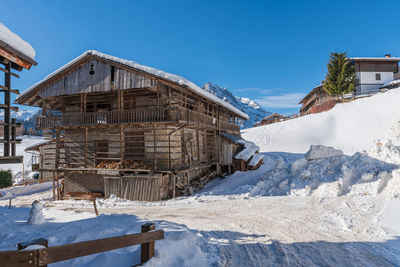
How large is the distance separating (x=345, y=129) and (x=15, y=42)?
35.3m

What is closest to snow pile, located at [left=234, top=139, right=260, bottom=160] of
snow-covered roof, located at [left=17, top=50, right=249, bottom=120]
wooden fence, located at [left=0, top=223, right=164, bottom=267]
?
snow-covered roof, located at [left=17, top=50, right=249, bottom=120]

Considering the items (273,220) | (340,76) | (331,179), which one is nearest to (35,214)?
(273,220)

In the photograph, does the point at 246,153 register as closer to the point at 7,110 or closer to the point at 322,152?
the point at 322,152

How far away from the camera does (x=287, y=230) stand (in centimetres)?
863

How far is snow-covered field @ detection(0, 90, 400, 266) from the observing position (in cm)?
615

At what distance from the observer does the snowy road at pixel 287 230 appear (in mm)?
6367

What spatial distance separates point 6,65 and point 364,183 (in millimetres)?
17219

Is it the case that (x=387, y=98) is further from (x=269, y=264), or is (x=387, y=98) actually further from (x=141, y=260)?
(x=141, y=260)

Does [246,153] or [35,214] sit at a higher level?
[246,153]

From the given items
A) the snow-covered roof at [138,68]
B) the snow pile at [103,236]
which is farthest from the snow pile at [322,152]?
the snow pile at [103,236]

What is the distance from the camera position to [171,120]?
15.9m

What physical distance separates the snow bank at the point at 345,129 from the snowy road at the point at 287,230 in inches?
629

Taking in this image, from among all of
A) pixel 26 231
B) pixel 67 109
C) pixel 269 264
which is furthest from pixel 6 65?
pixel 67 109

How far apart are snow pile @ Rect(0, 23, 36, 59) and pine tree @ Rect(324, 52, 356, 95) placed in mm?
45326
